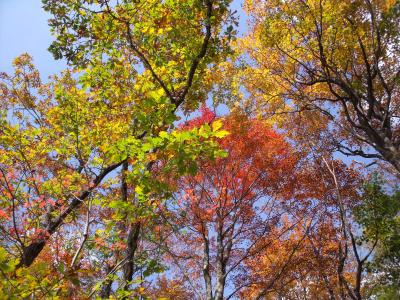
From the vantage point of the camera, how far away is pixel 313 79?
13.2 meters

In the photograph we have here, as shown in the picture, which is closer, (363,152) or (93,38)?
(93,38)

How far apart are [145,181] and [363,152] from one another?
11.9 metres

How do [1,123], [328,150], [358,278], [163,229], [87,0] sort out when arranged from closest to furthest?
[87,0] < [1,123] < [163,229] < [358,278] < [328,150]

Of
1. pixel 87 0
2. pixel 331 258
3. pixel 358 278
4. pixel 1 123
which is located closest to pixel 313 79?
pixel 358 278

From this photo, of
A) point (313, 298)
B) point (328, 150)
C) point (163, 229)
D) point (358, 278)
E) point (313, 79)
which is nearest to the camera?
point (163, 229)

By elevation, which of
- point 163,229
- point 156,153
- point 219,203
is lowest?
point 156,153

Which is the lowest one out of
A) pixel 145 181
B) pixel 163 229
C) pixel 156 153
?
pixel 145 181

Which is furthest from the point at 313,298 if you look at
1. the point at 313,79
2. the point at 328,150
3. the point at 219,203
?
the point at 313,79

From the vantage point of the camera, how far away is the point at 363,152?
1366 centimetres

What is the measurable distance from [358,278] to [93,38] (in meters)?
11.4

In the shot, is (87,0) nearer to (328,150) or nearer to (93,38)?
(93,38)

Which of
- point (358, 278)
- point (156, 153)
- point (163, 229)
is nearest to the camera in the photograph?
point (156, 153)

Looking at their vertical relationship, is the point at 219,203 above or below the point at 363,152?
below

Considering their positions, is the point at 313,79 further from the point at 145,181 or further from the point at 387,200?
the point at 145,181
